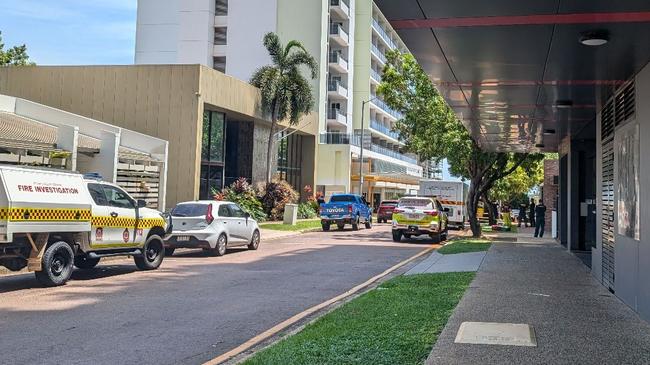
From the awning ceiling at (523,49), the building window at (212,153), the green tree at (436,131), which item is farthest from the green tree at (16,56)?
the awning ceiling at (523,49)

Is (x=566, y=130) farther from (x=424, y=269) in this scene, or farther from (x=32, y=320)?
(x=32, y=320)

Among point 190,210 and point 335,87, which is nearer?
point 190,210

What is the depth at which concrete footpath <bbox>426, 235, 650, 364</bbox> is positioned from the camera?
6.15 metres

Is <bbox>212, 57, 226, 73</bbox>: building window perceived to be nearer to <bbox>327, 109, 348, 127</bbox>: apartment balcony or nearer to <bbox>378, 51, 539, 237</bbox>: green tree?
<bbox>327, 109, 348, 127</bbox>: apartment balcony

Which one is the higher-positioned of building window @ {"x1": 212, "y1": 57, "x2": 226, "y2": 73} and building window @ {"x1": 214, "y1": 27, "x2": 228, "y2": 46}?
building window @ {"x1": 214, "y1": 27, "x2": 228, "y2": 46}

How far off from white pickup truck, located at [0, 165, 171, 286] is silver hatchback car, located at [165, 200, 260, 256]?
3.15 meters

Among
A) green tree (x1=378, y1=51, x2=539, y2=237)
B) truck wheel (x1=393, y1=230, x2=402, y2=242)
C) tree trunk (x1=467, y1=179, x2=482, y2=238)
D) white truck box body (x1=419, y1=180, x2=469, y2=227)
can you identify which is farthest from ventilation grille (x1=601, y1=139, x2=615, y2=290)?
white truck box body (x1=419, y1=180, x2=469, y2=227)

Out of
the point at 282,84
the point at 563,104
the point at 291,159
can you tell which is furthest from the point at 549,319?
the point at 291,159

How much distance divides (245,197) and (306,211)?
6.73m

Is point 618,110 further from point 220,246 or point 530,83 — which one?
point 220,246

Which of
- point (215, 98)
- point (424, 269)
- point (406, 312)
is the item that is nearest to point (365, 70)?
point (215, 98)

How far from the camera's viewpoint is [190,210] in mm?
18125

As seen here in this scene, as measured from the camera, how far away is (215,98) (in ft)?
108

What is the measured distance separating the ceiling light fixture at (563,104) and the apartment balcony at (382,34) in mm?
62489
